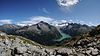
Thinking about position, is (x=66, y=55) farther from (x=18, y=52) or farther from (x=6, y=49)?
(x=6, y=49)

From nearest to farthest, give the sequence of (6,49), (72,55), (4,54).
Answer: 1. (72,55)
2. (4,54)
3. (6,49)

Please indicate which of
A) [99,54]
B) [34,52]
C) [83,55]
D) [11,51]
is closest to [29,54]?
[34,52]

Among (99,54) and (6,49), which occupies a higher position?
(6,49)

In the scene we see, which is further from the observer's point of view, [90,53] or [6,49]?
[6,49]

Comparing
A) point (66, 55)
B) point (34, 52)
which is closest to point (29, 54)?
point (34, 52)

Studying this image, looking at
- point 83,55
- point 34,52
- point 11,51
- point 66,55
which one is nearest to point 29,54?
point 34,52

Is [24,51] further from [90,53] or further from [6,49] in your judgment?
[90,53]

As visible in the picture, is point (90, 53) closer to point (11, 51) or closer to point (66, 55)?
point (66, 55)

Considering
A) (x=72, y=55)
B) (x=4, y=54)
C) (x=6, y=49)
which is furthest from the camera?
(x=6, y=49)

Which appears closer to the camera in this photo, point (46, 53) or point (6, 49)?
point (46, 53)
